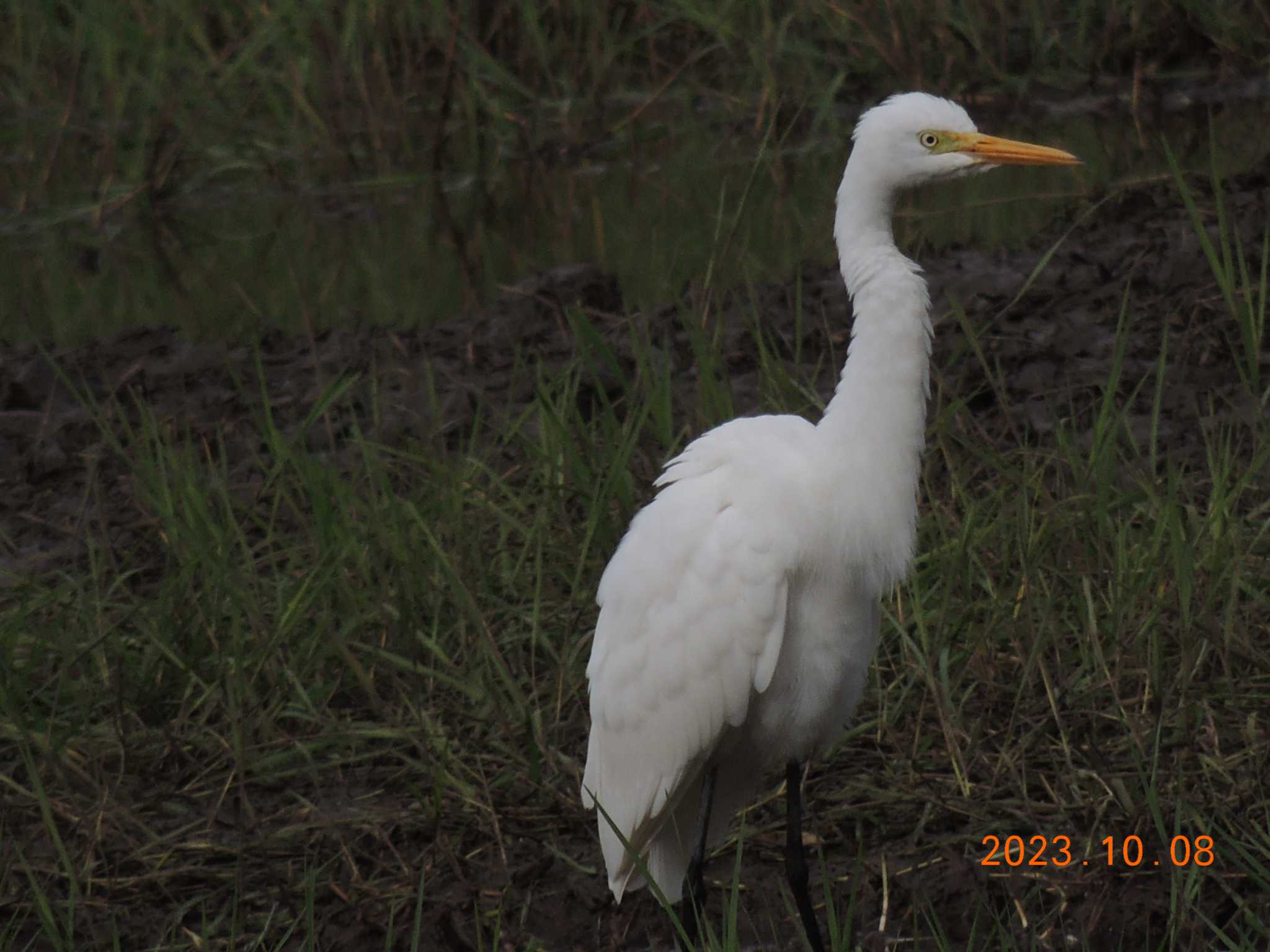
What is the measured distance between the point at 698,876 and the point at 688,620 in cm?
47

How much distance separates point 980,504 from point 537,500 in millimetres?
1002

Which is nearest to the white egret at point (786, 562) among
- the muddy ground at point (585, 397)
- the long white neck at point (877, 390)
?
the long white neck at point (877, 390)

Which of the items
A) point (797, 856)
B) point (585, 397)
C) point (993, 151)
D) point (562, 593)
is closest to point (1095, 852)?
point (797, 856)

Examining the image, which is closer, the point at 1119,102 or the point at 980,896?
the point at 980,896

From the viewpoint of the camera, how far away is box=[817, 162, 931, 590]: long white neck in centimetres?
266

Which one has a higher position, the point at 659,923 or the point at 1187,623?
the point at 1187,623

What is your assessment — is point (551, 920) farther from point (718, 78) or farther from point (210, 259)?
point (718, 78)

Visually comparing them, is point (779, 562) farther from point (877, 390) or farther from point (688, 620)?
point (877, 390)

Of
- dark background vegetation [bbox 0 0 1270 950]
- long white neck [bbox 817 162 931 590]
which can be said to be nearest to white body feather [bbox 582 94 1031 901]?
long white neck [bbox 817 162 931 590]

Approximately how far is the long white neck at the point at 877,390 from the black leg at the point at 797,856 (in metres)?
0.40

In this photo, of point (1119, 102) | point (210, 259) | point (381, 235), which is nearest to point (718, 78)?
point (1119, 102)

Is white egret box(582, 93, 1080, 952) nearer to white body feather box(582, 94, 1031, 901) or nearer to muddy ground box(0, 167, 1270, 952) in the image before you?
white body feather box(582, 94, 1031, 901)

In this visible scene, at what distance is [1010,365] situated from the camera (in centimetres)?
454

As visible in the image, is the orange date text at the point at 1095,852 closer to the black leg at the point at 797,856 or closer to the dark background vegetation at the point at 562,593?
the dark background vegetation at the point at 562,593
